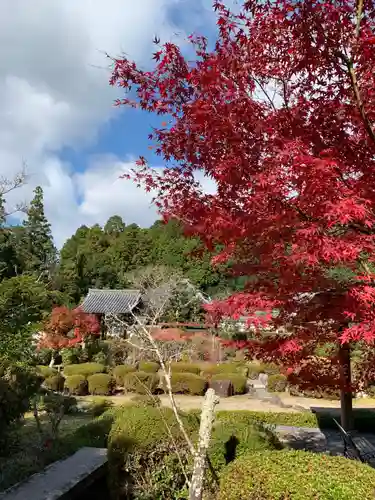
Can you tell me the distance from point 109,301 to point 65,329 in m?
8.98

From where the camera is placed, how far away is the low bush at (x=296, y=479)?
363 cm

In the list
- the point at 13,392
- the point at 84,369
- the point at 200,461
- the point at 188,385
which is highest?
the point at 200,461

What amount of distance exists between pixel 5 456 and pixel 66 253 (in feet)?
129

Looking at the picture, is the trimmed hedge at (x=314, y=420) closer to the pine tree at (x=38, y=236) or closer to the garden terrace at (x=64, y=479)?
the garden terrace at (x=64, y=479)

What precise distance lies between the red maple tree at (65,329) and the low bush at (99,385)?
387cm

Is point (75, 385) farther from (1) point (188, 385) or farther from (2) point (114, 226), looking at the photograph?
(2) point (114, 226)

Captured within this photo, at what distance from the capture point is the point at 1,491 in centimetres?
570

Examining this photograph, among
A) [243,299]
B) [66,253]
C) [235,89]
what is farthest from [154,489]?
[66,253]

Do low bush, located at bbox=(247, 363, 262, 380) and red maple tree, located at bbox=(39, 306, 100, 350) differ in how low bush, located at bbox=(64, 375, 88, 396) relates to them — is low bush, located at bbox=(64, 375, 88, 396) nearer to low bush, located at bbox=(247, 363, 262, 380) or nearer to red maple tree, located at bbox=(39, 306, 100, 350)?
red maple tree, located at bbox=(39, 306, 100, 350)

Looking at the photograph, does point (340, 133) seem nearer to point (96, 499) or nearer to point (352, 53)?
point (352, 53)

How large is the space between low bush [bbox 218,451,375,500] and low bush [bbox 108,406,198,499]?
1.44m

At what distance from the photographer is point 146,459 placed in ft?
18.2

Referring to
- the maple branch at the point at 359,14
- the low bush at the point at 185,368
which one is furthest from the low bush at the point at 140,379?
the maple branch at the point at 359,14

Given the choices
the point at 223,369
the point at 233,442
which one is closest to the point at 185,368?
the point at 223,369
